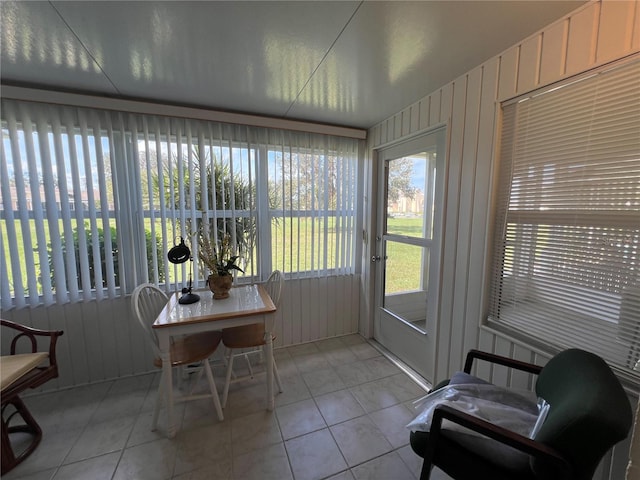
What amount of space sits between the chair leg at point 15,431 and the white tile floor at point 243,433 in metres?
0.04

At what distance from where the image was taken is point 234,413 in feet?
6.07

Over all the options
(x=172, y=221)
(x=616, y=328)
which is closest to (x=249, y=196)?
(x=172, y=221)

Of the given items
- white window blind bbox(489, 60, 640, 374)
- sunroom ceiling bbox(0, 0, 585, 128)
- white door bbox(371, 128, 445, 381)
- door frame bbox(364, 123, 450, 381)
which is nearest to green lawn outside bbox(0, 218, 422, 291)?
white door bbox(371, 128, 445, 381)

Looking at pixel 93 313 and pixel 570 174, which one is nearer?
pixel 570 174

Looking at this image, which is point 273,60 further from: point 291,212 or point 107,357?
point 107,357

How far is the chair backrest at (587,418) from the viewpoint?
810 mm

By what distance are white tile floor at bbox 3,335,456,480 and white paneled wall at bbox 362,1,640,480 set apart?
2.15 ft

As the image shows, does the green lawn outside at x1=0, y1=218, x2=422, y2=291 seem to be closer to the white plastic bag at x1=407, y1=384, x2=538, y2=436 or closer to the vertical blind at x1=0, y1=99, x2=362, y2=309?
the vertical blind at x1=0, y1=99, x2=362, y2=309

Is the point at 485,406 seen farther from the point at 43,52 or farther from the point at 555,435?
the point at 43,52

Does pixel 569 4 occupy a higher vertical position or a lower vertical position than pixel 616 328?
higher

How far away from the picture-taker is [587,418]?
0.82 m

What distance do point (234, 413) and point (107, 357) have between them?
1258mm

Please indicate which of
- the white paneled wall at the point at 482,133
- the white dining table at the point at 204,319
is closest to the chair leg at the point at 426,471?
the white paneled wall at the point at 482,133

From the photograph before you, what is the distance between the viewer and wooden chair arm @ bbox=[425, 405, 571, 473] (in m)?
0.85
